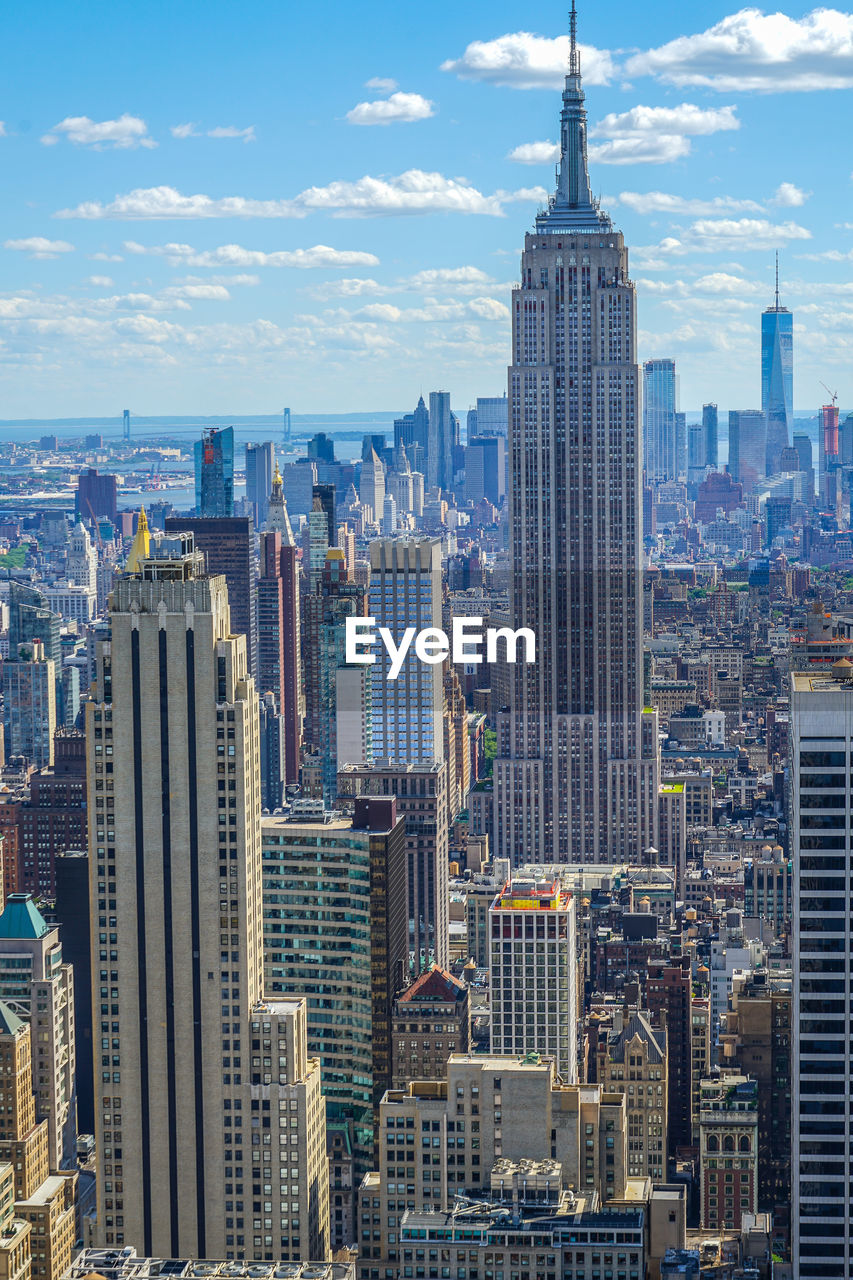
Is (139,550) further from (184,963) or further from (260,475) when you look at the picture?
(260,475)

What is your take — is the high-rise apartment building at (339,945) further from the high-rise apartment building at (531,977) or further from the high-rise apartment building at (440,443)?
the high-rise apartment building at (440,443)

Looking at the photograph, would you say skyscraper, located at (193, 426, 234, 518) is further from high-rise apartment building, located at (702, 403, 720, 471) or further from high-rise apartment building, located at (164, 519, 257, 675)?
high-rise apartment building, located at (702, 403, 720, 471)

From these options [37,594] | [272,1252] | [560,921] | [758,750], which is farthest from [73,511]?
[272,1252]

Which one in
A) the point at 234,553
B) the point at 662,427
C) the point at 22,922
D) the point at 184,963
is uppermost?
the point at 662,427

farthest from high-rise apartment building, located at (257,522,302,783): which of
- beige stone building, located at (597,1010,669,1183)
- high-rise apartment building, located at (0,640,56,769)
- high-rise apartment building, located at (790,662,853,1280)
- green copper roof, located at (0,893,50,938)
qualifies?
high-rise apartment building, located at (790,662,853,1280)

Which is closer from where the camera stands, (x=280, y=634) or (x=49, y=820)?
(x=49, y=820)

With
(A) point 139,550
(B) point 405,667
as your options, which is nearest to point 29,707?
(B) point 405,667
